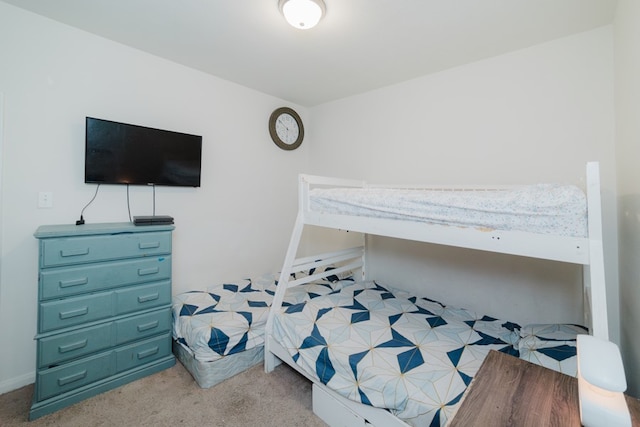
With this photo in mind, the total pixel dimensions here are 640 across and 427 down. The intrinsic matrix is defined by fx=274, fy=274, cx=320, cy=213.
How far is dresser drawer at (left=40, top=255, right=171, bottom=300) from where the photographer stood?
1581 millimetres

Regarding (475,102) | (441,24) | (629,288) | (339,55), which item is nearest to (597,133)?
(475,102)

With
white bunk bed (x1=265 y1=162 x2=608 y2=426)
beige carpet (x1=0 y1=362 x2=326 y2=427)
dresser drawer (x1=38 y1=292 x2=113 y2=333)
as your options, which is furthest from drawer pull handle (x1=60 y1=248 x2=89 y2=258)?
white bunk bed (x1=265 y1=162 x2=608 y2=426)

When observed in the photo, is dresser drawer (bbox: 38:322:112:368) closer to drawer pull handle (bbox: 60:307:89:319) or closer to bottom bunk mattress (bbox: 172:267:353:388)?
drawer pull handle (bbox: 60:307:89:319)

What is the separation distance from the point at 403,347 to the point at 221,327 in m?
1.22

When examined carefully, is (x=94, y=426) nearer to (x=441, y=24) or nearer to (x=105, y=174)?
(x=105, y=174)

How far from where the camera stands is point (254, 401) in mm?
1712

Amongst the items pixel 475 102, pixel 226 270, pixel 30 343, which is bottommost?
pixel 30 343

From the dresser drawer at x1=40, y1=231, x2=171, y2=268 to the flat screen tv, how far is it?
476 millimetres

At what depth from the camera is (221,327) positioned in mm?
1906

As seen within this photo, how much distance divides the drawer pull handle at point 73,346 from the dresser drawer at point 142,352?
202 millimetres

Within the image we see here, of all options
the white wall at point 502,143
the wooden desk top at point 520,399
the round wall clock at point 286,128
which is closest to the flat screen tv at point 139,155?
the round wall clock at point 286,128

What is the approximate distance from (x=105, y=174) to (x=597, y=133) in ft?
10.8

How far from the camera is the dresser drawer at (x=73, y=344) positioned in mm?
1567

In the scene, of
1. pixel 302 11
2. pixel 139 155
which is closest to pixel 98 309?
pixel 139 155
